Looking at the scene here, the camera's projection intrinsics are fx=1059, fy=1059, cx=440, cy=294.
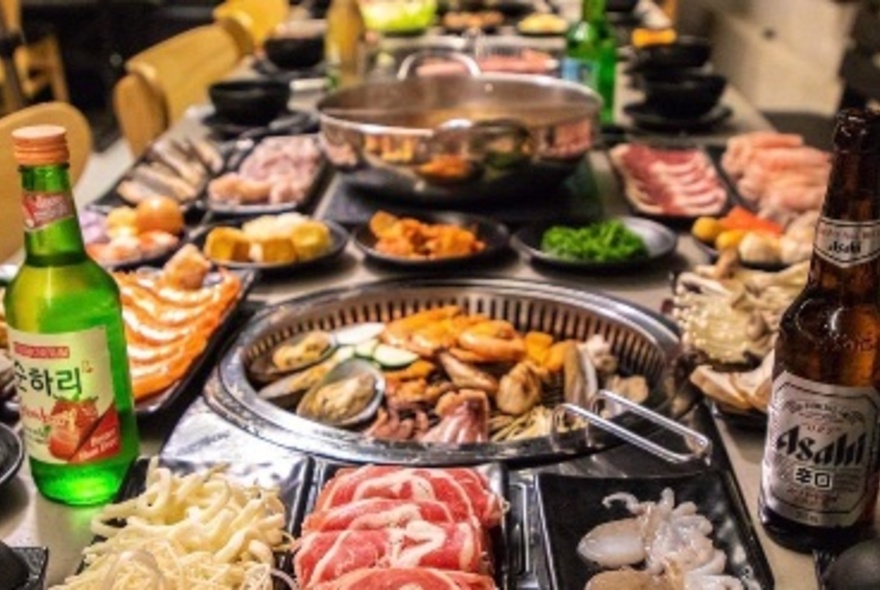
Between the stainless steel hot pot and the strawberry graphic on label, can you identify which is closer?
the strawberry graphic on label

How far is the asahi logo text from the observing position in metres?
0.97

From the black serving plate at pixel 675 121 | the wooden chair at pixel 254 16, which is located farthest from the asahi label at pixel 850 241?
the wooden chair at pixel 254 16

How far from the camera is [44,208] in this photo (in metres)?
1.04

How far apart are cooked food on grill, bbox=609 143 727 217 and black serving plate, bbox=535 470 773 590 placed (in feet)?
3.44

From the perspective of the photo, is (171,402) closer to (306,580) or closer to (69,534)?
(69,534)

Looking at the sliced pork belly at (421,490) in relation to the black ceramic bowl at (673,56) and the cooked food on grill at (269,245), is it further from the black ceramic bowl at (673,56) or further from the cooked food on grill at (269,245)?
the black ceramic bowl at (673,56)

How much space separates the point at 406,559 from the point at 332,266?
3.30ft

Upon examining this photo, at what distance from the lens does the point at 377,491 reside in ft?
3.49

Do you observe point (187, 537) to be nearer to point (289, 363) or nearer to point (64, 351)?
point (64, 351)

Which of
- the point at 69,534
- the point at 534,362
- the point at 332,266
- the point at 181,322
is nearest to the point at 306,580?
the point at 69,534

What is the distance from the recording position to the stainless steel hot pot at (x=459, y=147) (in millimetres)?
1935

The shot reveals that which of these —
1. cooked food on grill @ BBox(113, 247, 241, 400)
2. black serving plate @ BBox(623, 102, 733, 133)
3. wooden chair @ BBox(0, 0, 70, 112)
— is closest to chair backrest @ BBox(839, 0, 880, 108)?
black serving plate @ BBox(623, 102, 733, 133)

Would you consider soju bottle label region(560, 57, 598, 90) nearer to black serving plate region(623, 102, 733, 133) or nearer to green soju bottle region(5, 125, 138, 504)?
black serving plate region(623, 102, 733, 133)

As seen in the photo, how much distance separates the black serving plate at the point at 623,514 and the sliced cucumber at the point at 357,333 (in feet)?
1.97
